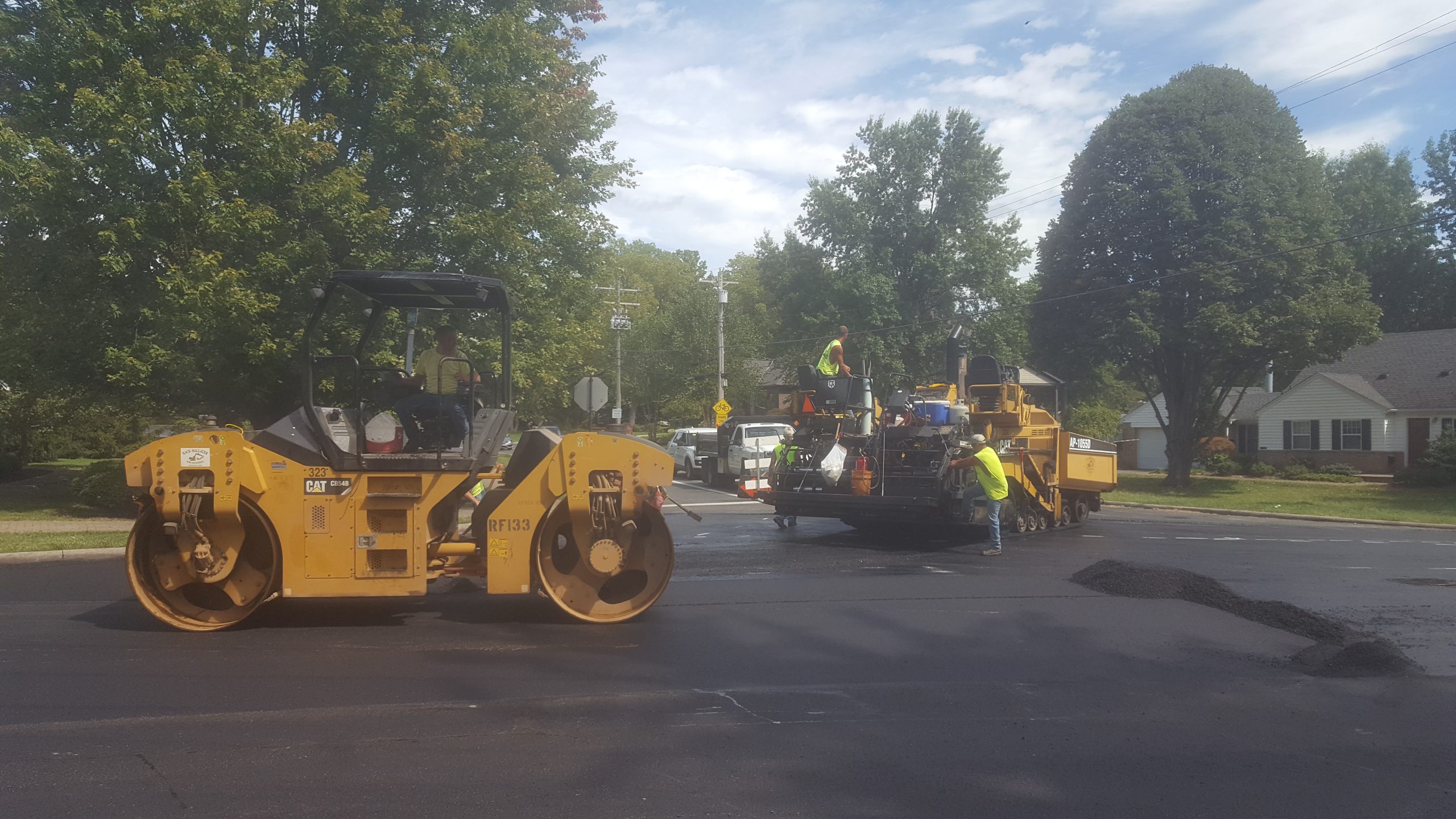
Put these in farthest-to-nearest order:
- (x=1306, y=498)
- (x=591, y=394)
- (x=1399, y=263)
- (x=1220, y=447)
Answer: (x=1399, y=263) → (x=1220, y=447) → (x=1306, y=498) → (x=591, y=394)

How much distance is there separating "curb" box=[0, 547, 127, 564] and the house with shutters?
37.4m

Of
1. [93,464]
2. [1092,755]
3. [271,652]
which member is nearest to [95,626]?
[271,652]

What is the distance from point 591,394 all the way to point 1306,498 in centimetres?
2253

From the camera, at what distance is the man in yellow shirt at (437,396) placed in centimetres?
811

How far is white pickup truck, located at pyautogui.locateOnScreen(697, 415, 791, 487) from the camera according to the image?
26188mm

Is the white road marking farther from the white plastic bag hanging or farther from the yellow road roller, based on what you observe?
the yellow road roller

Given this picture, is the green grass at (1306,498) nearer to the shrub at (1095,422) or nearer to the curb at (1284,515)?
the curb at (1284,515)

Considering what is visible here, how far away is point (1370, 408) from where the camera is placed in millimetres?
37469

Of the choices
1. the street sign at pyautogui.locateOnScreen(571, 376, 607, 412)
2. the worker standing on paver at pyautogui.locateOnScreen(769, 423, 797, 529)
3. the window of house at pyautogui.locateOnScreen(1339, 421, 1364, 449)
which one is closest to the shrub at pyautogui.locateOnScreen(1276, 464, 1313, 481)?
the window of house at pyautogui.locateOnScreen(1339, 421, 1364, 449)

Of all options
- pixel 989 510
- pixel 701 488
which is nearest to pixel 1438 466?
pixel 701 488

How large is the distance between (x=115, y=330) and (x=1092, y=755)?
54.7 ft

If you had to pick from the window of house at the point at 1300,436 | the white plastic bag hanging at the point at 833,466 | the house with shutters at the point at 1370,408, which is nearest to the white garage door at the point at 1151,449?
the house with shutters at the point at 1370,408

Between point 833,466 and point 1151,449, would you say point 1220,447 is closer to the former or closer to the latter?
point 1151,449

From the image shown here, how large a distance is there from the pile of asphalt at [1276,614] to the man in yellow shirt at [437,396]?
6.46 m
